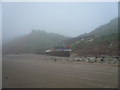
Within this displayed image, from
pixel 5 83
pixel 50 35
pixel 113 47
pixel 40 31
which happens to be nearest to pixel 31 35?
pixel 40 31

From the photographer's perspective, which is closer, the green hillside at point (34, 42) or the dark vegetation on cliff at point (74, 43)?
the dark vegetation on cliff at point (74, 43)

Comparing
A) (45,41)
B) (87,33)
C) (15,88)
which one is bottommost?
(15,88)

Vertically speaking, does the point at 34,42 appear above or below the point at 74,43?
above

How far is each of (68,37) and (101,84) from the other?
1354cm

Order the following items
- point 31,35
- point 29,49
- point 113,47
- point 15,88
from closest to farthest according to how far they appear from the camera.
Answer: point 15,88, point 113,47, point 29,49, point 31,35

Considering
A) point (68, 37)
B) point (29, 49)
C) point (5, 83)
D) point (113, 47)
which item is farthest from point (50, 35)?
point (5, 83)

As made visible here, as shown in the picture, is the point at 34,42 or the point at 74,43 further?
the point at 34,42

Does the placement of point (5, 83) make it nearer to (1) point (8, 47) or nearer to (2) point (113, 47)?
(2) point (113, 47)

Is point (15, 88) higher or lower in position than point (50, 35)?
lower

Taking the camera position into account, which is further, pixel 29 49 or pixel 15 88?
pixel 29 49

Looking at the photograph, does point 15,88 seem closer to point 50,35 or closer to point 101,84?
point 101,84

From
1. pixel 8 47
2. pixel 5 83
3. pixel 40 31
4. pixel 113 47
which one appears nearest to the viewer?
pixel 5 83

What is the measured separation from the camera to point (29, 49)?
13.6 meters

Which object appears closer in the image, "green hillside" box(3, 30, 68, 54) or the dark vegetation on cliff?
the dark vegetation on cliff
